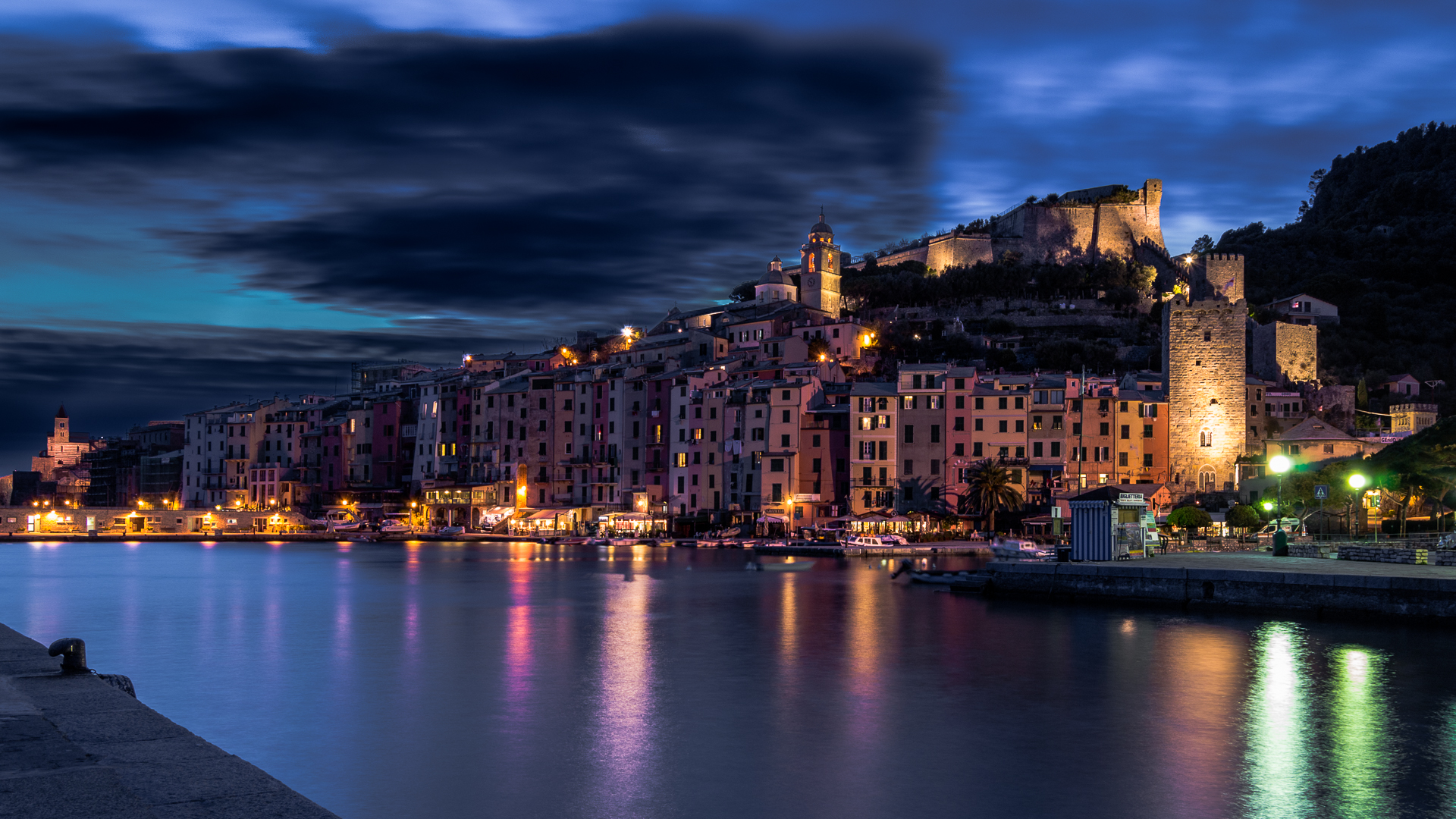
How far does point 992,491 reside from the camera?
63.8m

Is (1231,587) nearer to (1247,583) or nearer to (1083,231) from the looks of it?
(1247,583)

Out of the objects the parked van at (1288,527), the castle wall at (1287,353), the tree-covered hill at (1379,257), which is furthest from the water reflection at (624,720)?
the tree-covered hill at (1379,257)

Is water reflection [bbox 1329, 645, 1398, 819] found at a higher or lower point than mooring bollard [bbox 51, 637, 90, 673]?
lower

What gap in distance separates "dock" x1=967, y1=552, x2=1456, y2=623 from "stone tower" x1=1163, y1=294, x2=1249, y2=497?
24.4m

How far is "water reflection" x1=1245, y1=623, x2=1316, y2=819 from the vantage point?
48.6 feet

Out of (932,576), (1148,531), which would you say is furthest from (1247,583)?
(932,576)

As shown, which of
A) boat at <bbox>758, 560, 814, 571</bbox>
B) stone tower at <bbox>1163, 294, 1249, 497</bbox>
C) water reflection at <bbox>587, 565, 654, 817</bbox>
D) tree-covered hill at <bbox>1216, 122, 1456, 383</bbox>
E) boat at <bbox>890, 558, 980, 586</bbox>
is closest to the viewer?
water reflection at <bbox>587, 565, 654, 817</bbox>

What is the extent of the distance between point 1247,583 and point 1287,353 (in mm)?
49357

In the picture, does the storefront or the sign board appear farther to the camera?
the sign board

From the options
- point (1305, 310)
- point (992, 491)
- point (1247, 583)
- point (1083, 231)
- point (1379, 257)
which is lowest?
point (1247, 583)

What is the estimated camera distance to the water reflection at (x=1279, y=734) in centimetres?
1482

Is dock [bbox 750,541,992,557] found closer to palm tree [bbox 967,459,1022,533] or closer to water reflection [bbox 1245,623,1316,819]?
palm tree [bbox 967,459,1022,533]

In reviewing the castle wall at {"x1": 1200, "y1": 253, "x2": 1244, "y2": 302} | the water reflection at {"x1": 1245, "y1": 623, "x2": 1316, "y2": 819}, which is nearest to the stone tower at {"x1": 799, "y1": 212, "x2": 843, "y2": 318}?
the castle wall at {"x1": 1200, "y1": 253, "x2": 1244, "y2": 302}

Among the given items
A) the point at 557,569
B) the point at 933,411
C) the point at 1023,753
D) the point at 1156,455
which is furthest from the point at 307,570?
the point at 1023,753
